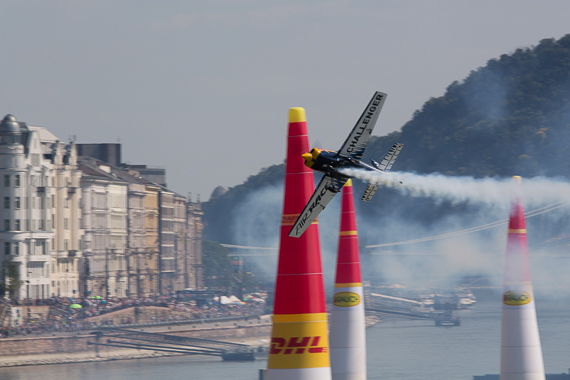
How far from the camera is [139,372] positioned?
70688mm

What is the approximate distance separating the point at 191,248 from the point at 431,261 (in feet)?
155

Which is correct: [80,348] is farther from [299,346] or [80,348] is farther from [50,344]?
[299,346]

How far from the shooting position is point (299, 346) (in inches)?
539

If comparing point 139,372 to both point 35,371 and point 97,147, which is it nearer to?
point 35,371

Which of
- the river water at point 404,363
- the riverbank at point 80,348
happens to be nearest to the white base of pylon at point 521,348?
the river water at point 404,363

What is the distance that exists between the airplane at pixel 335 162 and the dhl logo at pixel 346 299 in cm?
275

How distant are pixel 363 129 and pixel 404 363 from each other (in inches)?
2536

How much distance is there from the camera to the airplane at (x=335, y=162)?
45.5 feet

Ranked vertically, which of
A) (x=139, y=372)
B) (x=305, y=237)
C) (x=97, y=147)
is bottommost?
(x=139, y=372)

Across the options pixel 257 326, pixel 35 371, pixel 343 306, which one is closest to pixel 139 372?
pixel 35 371

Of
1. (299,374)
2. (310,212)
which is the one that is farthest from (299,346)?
(310,212)

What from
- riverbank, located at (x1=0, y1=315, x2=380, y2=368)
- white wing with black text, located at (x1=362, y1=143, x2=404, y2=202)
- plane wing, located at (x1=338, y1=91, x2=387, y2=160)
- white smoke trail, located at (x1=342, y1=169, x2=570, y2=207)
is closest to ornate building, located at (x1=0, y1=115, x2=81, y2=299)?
riverbank, located at (x1=0, y1=315, x2=380, y2=368)

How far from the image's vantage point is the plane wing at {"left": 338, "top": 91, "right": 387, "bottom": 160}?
15.2 meters

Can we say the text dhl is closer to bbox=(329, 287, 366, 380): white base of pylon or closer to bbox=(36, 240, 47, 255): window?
bbox=(329, 287, 366, 380): white base of pylon
